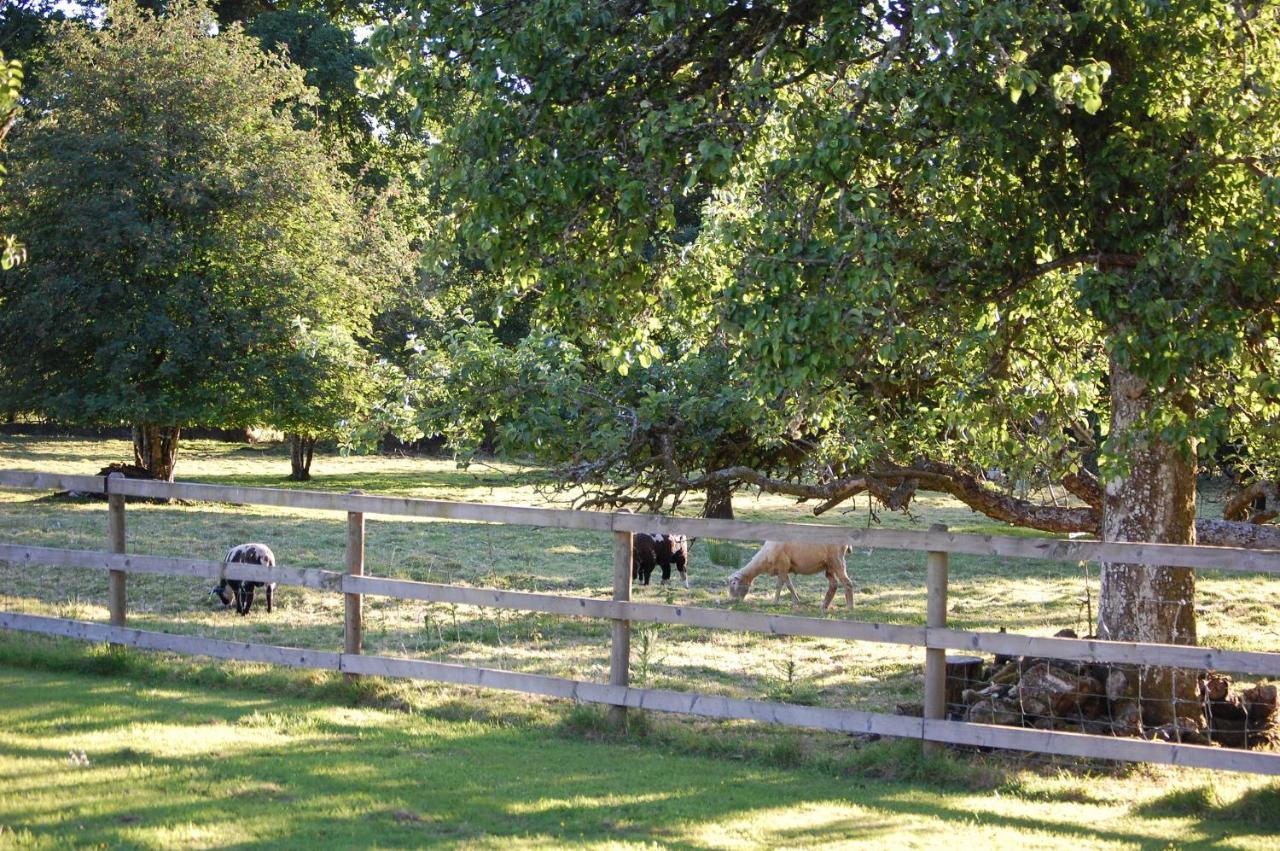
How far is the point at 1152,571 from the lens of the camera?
9039mm

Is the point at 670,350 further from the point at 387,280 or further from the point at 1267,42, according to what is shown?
the point at 387,280

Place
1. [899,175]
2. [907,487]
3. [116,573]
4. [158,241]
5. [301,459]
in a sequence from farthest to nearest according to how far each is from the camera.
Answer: [301,459], [158,241], [907,487], [116,573], [899,175]

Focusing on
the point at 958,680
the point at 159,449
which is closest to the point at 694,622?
the point at 958,680

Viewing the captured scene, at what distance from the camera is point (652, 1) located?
7.82 meters

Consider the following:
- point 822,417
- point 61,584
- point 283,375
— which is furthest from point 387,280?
point 822,417

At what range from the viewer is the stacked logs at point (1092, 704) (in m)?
8.72

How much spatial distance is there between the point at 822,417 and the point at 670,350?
3781mm

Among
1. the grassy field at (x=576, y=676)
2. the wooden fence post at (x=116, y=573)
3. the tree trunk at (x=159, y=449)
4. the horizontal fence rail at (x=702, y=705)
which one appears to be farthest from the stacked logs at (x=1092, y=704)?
the tree trunk at (x=159, y=449)

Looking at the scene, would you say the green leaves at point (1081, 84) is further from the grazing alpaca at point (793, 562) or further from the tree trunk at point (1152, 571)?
the grazing alpaca at point (793, 562)

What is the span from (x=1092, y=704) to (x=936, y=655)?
2075 millimetres

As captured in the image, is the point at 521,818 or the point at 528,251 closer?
the point at 521,818

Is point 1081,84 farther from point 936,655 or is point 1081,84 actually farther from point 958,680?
point 958,680

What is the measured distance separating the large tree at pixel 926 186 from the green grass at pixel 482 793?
218 cm

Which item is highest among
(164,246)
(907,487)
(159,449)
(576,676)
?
(164,246)
